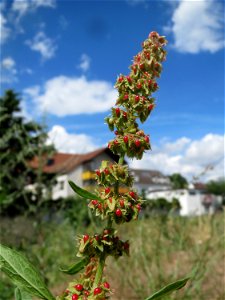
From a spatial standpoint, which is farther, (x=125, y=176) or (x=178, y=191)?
(x=178, y=191)

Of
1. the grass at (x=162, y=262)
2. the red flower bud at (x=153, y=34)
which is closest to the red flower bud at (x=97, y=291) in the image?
the red flower bud at (x=153, y=34)

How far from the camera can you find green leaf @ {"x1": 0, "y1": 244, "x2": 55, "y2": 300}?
5.08ft

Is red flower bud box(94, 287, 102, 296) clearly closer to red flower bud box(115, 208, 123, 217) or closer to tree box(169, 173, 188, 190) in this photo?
red flower bud box(115, 208, 123, 217)

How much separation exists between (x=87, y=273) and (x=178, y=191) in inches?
202

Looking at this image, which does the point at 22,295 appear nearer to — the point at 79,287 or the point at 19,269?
the point at 19,269

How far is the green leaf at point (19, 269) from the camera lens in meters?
1.55

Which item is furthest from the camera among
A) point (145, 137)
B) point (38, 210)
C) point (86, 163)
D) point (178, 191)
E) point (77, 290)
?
point (86, 163)

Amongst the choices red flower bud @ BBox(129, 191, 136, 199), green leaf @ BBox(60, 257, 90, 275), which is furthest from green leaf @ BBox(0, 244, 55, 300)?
red flower bud @ BBox(129, 191, 136, 199)

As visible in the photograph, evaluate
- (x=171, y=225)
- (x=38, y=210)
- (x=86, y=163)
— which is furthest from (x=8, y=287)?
(x=86, y=163)

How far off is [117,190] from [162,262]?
5.52 meters

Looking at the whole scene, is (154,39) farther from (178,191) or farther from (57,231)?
(57,231)

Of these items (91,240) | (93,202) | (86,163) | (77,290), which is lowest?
(77,290)

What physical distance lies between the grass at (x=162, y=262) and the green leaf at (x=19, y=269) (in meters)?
2.53

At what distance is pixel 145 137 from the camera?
1.62m
